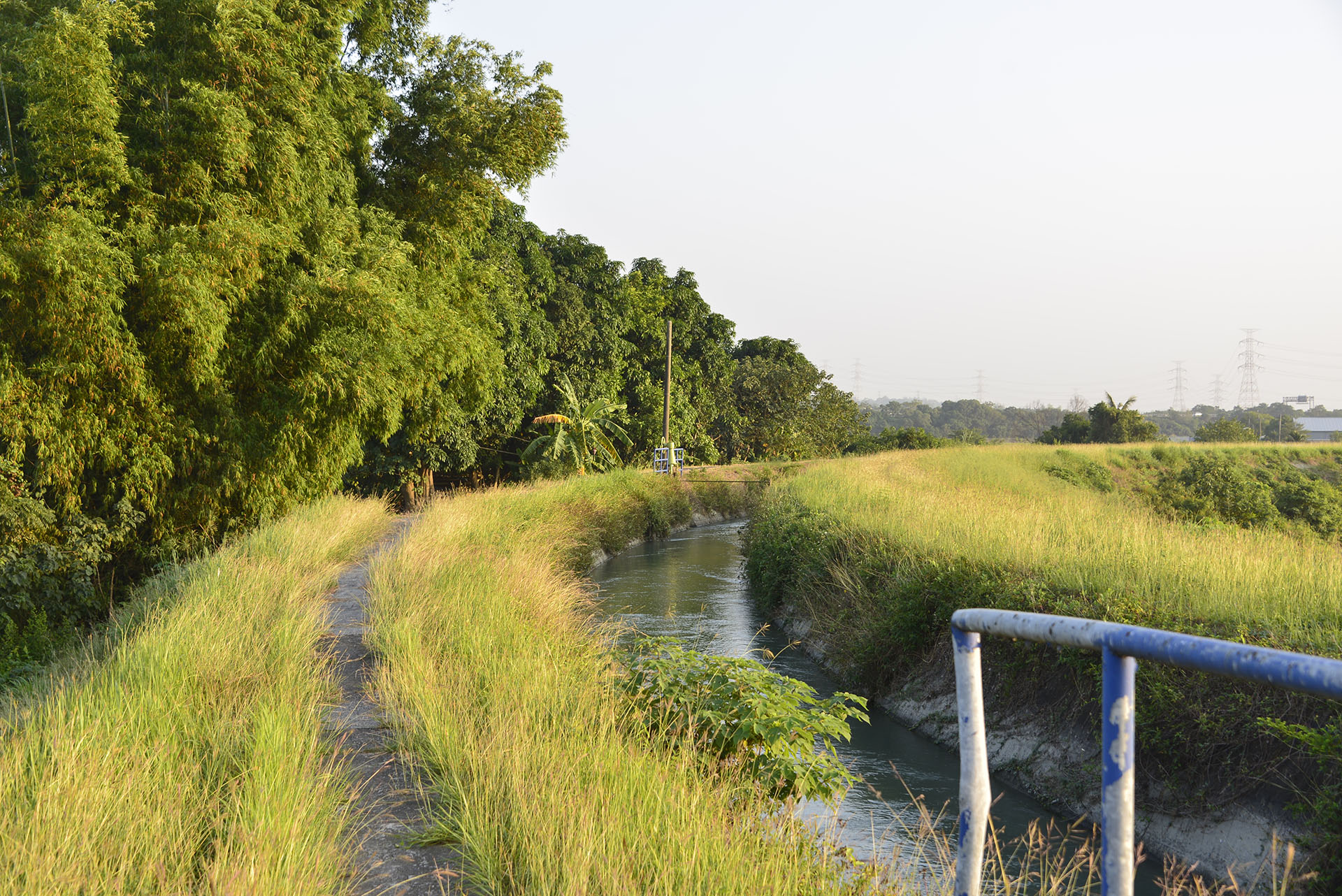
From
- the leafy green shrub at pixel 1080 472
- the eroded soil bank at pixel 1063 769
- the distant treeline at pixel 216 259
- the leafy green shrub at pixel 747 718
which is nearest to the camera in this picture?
the leafy green shrub at pixel 747 718

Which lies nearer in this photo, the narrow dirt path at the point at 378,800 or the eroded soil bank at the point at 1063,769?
the narrow dirt path at the point at 378,800

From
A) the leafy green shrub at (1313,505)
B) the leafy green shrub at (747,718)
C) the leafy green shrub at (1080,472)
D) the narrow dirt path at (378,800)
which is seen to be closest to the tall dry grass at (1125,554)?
the leafy green shrub at (747,718)

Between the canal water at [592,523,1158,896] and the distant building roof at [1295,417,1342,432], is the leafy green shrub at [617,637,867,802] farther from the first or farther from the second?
the distant building roof at [1295,417,1342,432]

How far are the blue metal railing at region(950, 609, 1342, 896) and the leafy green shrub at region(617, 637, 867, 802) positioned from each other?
9.39 feet

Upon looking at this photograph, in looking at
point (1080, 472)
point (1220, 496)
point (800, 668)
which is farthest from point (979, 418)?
point (800, 668)

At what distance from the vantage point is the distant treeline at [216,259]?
11508 millimetres

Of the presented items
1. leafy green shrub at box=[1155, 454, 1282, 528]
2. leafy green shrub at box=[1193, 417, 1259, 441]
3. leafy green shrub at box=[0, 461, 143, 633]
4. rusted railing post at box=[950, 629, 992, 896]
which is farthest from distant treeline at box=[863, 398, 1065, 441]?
rusted railing post at box=[950, 629, 992, 896]

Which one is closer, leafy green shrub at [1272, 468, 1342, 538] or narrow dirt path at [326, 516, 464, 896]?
narrow dirt path at [326, 516, 464, 896]

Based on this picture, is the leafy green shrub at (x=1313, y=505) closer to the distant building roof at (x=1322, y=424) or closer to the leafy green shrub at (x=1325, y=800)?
the leafy green shrub at (x=1325, y=800)

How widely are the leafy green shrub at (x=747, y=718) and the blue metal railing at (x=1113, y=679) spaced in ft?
9.39

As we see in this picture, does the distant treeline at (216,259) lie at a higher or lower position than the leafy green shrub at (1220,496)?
higher

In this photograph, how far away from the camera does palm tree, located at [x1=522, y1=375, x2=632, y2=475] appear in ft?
90.3

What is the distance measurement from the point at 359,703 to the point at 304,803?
2.22 metres

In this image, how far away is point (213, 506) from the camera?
47.0 feet
